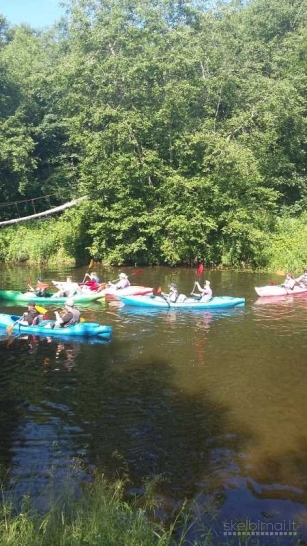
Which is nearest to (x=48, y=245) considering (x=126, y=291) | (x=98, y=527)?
(x=126, y=291)

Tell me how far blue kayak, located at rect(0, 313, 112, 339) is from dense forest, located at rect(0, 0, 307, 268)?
13506 mm

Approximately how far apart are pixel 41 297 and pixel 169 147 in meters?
13.7

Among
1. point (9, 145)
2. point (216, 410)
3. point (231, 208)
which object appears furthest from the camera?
point (9, 145)

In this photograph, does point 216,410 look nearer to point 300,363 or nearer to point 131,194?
point 300,363

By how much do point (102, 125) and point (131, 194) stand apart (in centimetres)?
435

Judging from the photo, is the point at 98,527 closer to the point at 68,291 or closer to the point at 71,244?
the point at 68,291

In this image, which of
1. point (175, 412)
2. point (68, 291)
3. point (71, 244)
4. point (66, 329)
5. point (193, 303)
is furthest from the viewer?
point (71, 244)

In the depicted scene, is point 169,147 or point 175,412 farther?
point 169,147

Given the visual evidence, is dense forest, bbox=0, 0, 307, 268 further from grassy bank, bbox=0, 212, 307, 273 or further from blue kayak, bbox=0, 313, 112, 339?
blue kayak, bbox=0, 313, 112, 339

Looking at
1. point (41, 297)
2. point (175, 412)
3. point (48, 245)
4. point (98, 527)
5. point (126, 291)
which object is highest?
point (48, 245)

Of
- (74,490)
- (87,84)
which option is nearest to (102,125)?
(87,84)

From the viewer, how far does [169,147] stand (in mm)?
28906

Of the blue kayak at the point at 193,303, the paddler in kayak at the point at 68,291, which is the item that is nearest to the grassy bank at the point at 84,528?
the blue kayak at the point at 193,303

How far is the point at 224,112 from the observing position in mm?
32031
